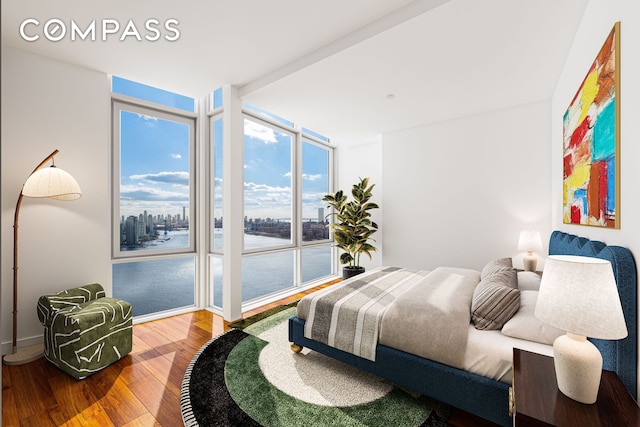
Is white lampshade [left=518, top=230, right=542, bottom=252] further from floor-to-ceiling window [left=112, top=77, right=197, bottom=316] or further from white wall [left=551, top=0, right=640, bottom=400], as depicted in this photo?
floor-to-ceiling window [left=112, top=77, right=197, bottom=316]

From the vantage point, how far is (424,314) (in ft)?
7.41

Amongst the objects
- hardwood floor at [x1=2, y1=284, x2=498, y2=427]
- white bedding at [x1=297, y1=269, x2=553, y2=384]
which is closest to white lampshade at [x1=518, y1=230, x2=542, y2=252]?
white bedding at [x1=297, y1=269, x2=553, y2=384]

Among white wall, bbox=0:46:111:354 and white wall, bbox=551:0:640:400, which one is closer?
white wall, bbox=551:0:640:400

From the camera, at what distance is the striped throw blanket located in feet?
7.83

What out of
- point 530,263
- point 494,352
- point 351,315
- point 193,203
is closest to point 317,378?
point 351,315

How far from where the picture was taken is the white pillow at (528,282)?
8.51 feet

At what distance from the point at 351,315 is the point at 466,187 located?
9.22ft

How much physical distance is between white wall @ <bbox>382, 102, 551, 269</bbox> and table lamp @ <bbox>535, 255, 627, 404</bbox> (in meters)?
2.97

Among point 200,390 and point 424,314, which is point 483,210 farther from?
point 200,390

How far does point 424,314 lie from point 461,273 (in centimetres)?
125

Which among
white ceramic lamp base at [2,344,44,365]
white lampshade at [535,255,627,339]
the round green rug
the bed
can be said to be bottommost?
the round green rug

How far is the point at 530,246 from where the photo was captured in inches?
138

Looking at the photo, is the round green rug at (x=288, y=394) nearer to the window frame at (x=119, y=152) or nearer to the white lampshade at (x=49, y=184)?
the window frame at (x=119, y=152)

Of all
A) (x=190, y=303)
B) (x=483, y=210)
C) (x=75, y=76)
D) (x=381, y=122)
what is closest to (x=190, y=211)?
(x=190, y=303)
